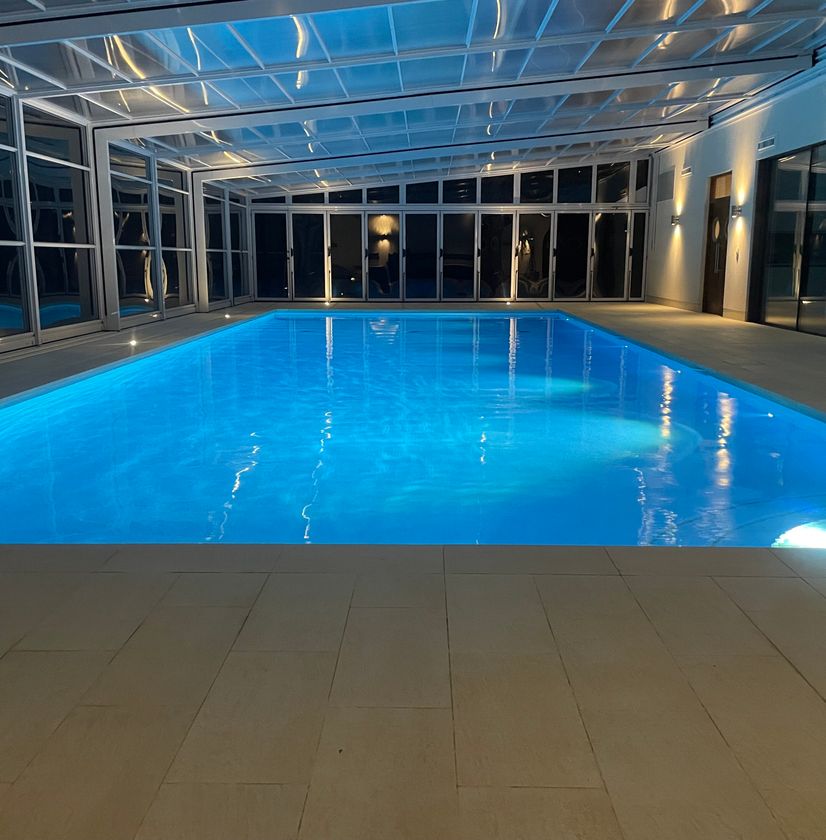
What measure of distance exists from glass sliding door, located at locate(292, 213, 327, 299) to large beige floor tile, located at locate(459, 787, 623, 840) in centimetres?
1918

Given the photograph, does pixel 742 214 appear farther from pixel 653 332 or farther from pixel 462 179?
pixel 462 179

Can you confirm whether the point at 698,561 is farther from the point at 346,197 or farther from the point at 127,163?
the point at 346,197

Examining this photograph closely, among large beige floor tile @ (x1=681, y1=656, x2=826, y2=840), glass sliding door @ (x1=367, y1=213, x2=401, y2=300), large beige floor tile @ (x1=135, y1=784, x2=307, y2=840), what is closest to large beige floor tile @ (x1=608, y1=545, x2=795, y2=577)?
large beige floor tile @ (x1=681, y1=656, x2=826, y2=840)

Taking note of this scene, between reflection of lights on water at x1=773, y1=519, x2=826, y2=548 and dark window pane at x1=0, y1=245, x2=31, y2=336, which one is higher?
dark window pane at x1=0, y1=245, x2=31, y2=336

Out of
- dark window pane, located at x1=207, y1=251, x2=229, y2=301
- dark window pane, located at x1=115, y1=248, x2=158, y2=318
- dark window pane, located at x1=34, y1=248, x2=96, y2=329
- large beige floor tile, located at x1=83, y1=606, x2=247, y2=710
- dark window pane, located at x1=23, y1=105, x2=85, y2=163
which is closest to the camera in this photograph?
large beige floor tile, located at x1=83, y1=606, x2=247, y2=710

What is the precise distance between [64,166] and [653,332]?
820cm

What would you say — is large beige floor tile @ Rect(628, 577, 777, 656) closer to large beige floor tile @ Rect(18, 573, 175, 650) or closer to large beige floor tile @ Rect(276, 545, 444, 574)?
large beige floor tile @ Rect(276, 545, 444, 574)

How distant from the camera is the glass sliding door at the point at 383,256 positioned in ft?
65.1

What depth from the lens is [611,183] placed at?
1928 centimetres

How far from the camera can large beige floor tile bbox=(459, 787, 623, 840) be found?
1.49m

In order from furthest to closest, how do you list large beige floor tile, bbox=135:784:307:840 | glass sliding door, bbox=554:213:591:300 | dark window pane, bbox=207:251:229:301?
1. glass sliding door, bbox=554:213:591:300
2. dark window pane, bbox=207:251:229:301
3. large beige floor tile, bbox=135:784:307:840

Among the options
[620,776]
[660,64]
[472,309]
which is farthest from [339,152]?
[620,776]

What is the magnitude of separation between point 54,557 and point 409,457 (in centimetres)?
279

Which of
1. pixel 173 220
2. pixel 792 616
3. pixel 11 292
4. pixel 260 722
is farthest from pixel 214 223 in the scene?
pixel 260 722
